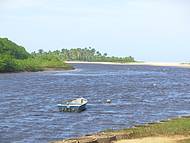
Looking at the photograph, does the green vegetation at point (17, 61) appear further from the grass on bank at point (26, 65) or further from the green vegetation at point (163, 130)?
the green vegetation at point (163, 130)

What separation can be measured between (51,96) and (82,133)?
121ft

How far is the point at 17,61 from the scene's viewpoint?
153625 millimetres

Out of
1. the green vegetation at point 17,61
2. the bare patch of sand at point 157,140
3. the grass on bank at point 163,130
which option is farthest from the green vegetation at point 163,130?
the green vegetation at point 17,61

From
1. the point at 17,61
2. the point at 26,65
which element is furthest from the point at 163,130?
the point at 26,65

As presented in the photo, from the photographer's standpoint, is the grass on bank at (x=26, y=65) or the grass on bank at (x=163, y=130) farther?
the grass on bank at (x=26, y=65)

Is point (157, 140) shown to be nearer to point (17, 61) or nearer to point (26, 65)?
point (17, 61)

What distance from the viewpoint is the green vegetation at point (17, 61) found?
145m

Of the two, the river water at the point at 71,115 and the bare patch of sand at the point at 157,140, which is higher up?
the bare patch of sand at the point at 157,140

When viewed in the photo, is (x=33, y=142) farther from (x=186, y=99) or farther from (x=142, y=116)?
(x=186, y=99)

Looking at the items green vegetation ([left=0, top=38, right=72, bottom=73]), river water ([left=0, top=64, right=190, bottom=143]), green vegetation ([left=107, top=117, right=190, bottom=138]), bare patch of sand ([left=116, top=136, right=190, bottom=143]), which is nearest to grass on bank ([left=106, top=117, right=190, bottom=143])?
green vegetation ([left=107, top=117, right=190, bottom=138])

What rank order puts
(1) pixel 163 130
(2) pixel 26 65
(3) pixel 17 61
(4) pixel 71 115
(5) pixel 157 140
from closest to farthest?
(5) pixel 157 140 → (1) pixel 163 130 → (4) pixel 71 115 → (3) pixel 17 61 → (2) pixel 26 65

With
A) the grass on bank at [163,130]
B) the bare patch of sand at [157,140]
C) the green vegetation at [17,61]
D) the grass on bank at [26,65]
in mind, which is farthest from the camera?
the green vegetation at [17,61]

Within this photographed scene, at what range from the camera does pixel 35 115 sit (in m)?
51.7

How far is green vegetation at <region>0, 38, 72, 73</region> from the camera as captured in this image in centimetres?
14475
